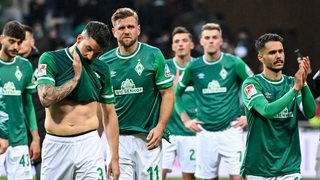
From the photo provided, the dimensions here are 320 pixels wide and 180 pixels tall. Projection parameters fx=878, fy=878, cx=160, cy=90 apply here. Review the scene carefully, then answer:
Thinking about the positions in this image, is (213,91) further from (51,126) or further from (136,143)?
(51,126)

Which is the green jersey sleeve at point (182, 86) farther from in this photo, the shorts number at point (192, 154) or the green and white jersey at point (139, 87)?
the green and white jersey at point (139, 87)

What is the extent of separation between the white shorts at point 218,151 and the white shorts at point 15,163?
2415mm

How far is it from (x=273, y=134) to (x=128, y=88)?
4.71 ft

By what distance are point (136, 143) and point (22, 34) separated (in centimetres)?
200

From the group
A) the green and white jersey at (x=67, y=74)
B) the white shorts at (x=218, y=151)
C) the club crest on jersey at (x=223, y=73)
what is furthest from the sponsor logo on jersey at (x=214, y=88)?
the green and white jersey at (x=67, y=74)

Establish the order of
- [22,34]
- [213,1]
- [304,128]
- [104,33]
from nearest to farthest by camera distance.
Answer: [104,33] < [22,34] < [304,128] < [213,1]

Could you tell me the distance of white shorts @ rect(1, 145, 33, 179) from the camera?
31.9 feet

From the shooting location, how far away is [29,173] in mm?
9805

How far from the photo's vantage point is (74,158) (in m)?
7.27

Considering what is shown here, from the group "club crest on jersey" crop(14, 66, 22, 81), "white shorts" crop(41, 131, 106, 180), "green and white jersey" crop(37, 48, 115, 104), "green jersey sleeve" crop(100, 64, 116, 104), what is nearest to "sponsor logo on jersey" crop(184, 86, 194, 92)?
"club crest on jersey" crop(14, 66, 22, 81)

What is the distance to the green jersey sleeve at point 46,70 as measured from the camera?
7.12 meters

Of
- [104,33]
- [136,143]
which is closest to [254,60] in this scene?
[136,143]

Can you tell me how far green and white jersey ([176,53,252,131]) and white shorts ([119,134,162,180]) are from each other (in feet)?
9.17

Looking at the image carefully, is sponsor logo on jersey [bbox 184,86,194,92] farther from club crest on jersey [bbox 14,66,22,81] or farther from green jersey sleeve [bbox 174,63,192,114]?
club crest on jersey [bbox 14,66,22,81]
